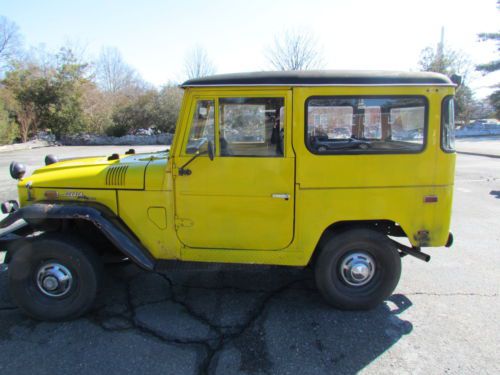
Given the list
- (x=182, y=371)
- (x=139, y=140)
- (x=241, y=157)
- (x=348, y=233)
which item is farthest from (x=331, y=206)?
(x=139, y=140)

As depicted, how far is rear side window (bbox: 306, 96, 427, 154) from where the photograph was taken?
3.00 m

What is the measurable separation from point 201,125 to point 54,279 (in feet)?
6.32

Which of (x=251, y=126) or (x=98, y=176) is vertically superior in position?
(x=251, y=126)

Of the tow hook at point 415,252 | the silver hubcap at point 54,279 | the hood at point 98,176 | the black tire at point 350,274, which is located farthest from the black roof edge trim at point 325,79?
the silver hubcap at point 54,279

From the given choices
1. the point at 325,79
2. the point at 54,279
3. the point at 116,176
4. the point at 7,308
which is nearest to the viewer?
the point at 325,79

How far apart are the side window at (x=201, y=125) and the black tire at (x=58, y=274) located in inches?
53.4

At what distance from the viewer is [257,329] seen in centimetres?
302

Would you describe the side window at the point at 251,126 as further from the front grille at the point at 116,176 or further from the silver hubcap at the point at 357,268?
the silver hubcap at the point at 357,268

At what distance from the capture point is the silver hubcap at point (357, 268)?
318 centimetres

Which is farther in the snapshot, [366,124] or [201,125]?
[366,124]

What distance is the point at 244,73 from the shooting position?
305 cm

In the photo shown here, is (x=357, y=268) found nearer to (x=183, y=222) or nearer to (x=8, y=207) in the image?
(x=183, y=222)

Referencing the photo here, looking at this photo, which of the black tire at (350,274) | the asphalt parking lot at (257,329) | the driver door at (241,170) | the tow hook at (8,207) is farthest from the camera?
the tow hook at (8,207)

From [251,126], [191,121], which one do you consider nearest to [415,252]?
[251,126]
